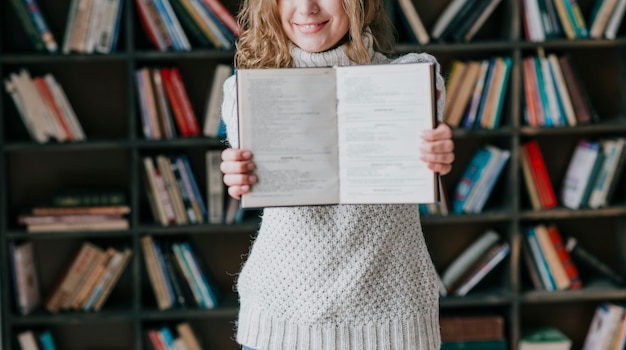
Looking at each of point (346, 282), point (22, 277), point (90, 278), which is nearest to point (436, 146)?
point (346, 282)

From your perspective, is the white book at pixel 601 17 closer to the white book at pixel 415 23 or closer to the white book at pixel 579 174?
the white book at pixel 579 174

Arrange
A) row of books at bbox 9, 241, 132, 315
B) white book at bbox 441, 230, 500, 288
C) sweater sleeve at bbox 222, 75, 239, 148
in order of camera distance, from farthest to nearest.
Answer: white book at bbox 441, 230, 500, 288
row of books at bbox 9, 241, 132, 315
sweater sleeve at bbox 222, 75, 239, 148

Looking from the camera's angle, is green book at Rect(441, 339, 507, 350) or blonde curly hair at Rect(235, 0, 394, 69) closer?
blonde curly hair at Rect(235, 0, 394, 69)

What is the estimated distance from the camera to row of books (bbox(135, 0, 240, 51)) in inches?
110

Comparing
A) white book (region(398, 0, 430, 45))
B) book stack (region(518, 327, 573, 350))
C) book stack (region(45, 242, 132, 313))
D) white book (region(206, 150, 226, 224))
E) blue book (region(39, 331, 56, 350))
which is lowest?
book stack (region(518, 327, 573, 350))

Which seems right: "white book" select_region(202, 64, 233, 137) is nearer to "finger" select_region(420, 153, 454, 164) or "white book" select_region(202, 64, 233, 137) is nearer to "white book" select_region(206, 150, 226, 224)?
"white book" select_region(206, 150, 226, 224)

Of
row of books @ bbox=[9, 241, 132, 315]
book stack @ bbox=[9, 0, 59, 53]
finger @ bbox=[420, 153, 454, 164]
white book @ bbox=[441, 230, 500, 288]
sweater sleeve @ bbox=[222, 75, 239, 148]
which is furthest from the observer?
white book @ bbox=[441, 230, 500, 288]

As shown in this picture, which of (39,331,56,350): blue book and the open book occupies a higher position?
the open book

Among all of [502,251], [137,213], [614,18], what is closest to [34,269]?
[137,213]

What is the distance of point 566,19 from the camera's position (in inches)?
112

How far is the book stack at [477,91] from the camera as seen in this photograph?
2840 millimetres

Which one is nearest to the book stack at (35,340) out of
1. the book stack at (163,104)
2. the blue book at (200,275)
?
the blue book at (200,275)

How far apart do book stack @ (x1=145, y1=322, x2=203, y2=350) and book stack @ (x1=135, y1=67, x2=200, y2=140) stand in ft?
2.29

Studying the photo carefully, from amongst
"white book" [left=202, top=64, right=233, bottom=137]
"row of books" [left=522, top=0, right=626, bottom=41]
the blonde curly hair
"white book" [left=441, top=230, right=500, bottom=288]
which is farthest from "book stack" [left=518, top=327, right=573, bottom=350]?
the blonde curly hair
